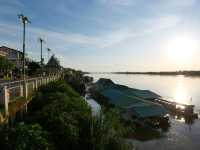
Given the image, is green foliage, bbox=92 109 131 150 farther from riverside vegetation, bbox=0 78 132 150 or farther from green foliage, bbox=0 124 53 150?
green foliage, bbox=0 124 53 150

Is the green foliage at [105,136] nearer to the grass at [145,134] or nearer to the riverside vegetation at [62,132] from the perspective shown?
the riverside vegetation at [62,132]

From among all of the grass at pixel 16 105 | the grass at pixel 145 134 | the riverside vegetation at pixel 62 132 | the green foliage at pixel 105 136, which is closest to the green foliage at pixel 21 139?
the riverside vegetation at pixel 62 132

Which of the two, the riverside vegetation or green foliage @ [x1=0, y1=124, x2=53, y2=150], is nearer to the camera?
green foliage @ [x1=0, y1=124, x2=53, y2=150]

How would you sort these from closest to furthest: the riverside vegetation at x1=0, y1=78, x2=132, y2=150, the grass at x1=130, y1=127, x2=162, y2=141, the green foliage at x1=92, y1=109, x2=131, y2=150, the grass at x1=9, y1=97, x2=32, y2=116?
the riverside vegetation at x1=0, y1=78, x2=132, y2=150
the green foliage at x1=92, y1=109, x2=131, y2=150
the grass at x1=9, y1=97, x2=32, y2=116
the grass at x1=130, y1=127, x2=162, y2=141

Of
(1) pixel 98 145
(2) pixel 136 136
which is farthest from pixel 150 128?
(1) pixel 98 145

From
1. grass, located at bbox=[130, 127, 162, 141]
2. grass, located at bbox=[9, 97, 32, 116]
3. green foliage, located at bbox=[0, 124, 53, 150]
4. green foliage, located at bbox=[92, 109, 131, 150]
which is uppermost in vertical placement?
grass, located at bbox=[9, 97, 32, 116]

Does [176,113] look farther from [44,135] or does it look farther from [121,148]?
[44,135]

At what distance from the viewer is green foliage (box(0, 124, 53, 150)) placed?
8852 millimetres

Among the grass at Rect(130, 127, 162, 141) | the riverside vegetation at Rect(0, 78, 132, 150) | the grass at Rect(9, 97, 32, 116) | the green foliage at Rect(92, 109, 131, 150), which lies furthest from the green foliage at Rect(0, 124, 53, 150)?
the grass at Rect(130, 127, 162, 141)

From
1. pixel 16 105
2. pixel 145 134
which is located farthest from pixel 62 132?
pixel 145 134

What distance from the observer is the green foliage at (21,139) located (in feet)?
29.0

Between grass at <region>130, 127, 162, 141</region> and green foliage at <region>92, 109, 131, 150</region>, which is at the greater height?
green foliage at <region>92, 109, 131, 150</region>

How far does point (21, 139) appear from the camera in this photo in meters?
9.05

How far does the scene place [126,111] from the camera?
34438 millimetres
